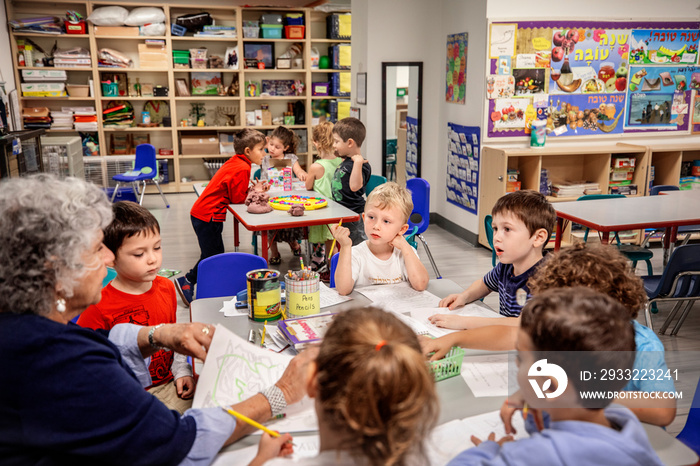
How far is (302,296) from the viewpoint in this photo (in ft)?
6.03

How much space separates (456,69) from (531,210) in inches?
155

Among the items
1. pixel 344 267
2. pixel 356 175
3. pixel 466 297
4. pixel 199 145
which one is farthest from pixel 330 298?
pixel 199 145

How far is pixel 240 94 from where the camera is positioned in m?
8.22

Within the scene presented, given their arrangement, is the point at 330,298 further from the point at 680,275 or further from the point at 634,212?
the point at 634,212

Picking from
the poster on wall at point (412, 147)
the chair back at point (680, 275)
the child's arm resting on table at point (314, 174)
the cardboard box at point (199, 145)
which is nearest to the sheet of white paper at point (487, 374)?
the chair back at point (680, 275)

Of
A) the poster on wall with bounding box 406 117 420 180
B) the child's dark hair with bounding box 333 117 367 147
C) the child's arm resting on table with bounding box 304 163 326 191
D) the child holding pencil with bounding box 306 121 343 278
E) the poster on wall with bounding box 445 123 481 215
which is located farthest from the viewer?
the poster on wall with bounding box 406 117 420 180

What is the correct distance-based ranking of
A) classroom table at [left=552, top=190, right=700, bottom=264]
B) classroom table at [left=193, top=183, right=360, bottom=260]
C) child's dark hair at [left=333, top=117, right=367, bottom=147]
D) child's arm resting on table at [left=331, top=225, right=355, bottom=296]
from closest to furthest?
child's arm resting on table at [left=331, top=225, right=355, bottom=296] < classroom table at [left=552, top=190, right=700, bottom=264] < classroom table at [left=193, top=183, right=360, bottom=260] < child's dark hair at [left=333, top=117, right=367, bottom=147]

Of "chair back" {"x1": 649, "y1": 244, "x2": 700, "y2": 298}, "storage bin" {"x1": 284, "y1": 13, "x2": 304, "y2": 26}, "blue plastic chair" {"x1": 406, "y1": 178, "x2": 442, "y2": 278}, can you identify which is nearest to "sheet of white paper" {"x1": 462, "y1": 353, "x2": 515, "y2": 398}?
"chair back" {"x1": 649, "y1": 244, "x2": 700, "y2": 298}

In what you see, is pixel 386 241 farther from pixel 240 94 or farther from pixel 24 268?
pixel 240 94

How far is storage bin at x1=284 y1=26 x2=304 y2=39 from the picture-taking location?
8195mm

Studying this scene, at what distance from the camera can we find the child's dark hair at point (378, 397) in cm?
79

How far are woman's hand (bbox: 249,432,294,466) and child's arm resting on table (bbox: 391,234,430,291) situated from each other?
1.09m

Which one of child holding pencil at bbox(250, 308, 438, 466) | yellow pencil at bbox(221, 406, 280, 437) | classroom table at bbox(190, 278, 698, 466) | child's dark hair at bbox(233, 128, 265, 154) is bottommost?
classroom table at bbox(190, 278, 698, 466)

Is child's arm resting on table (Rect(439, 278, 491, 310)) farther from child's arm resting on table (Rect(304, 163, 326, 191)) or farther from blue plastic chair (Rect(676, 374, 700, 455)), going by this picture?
child's arm resting on table (Rect(304, 163, 326, 191))
